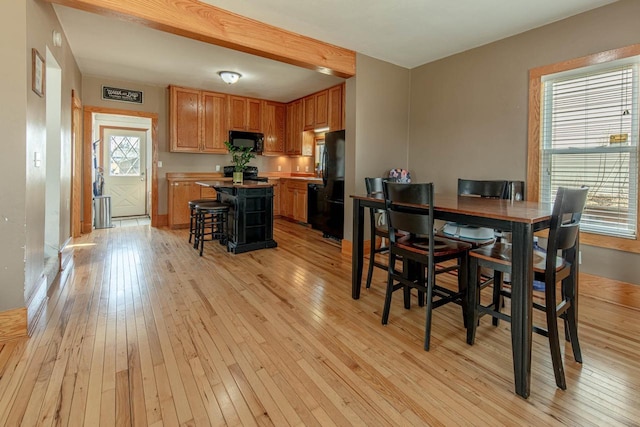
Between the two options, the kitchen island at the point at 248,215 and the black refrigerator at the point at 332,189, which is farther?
the black refrigerator at the point at 332,189

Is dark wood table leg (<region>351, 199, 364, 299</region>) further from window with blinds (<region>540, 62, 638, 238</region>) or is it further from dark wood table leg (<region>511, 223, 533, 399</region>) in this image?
window with blinds (<region>540, 62, 638, 238</region>)

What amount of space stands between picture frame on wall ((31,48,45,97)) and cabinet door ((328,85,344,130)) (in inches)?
148

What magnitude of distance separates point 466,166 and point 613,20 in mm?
1662

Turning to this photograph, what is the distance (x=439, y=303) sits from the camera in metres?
1.99

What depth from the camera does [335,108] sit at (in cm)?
533

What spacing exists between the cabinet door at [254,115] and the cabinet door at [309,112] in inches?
37.0

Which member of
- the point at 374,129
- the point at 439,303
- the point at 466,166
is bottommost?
the point at 439,303

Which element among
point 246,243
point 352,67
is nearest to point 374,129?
point 352,67

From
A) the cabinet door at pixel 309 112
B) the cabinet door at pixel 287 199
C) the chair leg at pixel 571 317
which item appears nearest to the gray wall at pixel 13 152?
the chair leg at pixel 571 317

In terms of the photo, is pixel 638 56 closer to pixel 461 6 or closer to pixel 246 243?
pixel 461 6

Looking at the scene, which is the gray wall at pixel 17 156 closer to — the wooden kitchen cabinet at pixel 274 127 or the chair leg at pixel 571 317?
the chair leg at pixel 571 317

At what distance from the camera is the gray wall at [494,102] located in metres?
2.66

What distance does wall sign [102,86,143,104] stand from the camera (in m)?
5.23

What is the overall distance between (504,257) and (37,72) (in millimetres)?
3178
